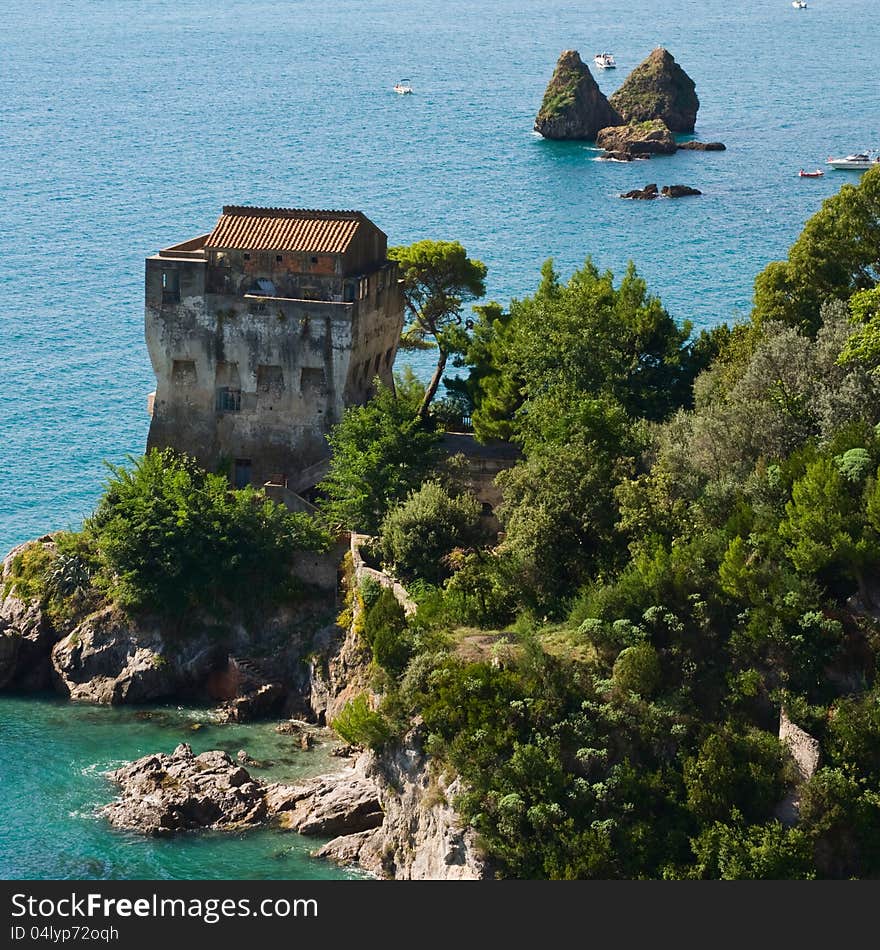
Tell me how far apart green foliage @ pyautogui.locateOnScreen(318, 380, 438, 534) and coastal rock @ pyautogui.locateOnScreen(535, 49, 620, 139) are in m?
107

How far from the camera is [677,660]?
5712cm

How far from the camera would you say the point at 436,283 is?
276 feet

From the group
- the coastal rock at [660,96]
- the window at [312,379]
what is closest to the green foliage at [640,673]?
the window at [312,379]

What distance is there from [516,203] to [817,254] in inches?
2992

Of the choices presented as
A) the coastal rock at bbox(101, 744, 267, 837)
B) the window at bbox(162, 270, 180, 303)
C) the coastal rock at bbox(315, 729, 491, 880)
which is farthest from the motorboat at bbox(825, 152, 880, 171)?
the coastal rock at bbox(315, 729, 491, 880)

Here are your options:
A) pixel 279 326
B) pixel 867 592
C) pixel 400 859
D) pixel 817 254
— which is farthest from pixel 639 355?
pixel 400 859

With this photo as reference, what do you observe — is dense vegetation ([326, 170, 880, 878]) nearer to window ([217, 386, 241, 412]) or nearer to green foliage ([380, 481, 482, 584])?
green foliage ([380, 481, 482, 584])

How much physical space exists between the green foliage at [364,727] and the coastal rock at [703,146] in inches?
4540

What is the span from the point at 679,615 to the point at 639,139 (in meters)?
116

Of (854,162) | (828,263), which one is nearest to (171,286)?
(828,263)

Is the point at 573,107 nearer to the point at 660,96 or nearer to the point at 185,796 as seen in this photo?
the point at 660,96

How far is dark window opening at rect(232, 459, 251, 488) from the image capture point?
77.2 metres

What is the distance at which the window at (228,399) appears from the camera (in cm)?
7669

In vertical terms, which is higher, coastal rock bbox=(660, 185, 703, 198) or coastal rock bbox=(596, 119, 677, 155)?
coastal rock bbox=(596, 119, 677, 155)
